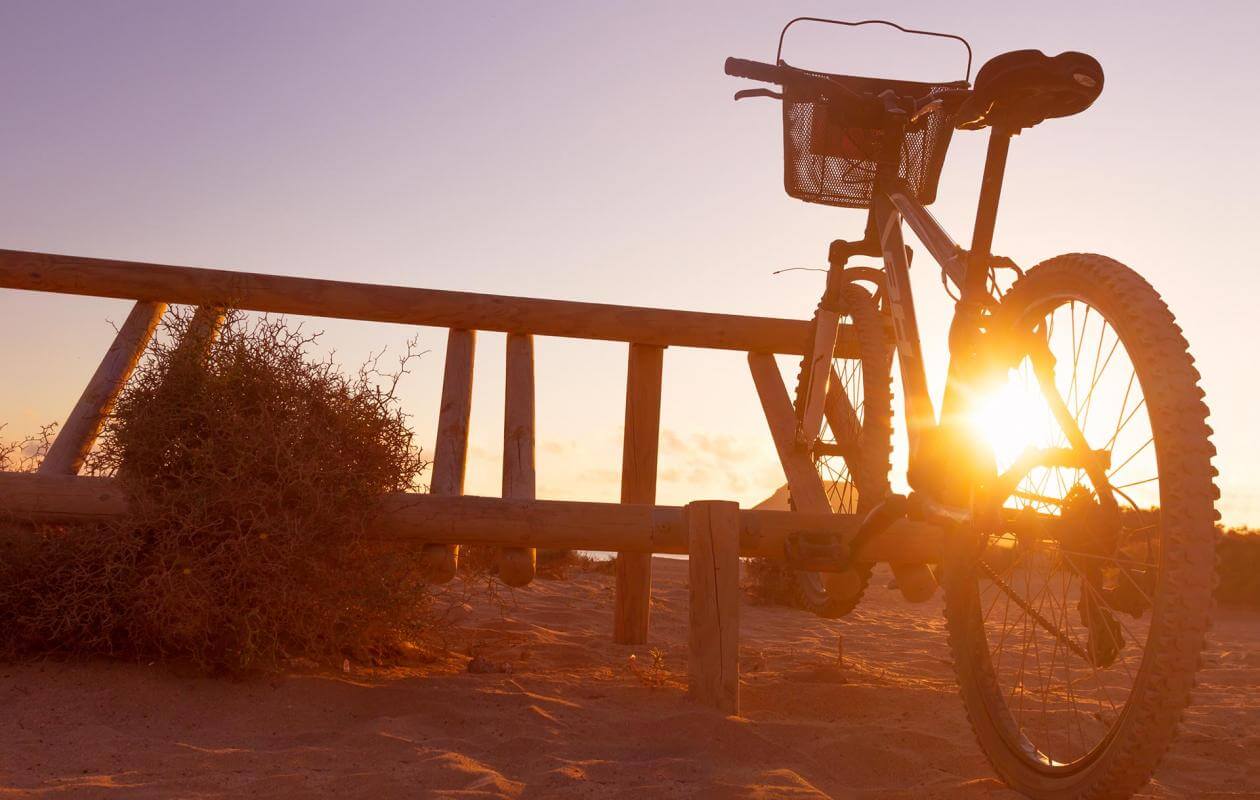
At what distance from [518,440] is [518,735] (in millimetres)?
1774

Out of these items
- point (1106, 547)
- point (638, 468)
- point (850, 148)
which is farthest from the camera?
point (638, 468)

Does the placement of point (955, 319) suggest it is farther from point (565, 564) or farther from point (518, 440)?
point (565, 564)

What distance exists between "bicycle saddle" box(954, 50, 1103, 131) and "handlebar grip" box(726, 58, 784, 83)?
51.1 inches

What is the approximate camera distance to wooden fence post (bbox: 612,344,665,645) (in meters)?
4.68

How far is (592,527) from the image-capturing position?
3.57 meters

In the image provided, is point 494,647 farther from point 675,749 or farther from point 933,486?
point 933,486

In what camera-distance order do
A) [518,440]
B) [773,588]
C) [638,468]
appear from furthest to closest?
[773,588] → [638,468] → [518,440]

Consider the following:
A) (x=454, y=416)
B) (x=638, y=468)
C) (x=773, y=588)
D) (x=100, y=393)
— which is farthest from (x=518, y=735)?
(x=773, y=588)

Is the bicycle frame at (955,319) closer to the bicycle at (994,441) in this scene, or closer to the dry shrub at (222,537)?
the bicycle at (994,441)

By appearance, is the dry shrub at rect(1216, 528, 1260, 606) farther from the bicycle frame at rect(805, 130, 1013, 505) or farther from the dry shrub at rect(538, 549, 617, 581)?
the bicycle frame at rect(805, 130, 1013, 505)

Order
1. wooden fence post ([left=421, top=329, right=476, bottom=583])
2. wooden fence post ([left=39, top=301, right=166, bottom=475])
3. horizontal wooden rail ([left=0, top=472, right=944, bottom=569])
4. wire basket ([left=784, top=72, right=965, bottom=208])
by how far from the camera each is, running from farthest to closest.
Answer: wooden fence post ([left=421, top=329, right=476, bottom=583])
wooden fence post ([left=39, top=301, right=166, bottom=475])
wire basket ([left=784, top=72, right=965, bottom=208])
horizontal wooden rail ([left=0, top=472, right=944, bottom=569])

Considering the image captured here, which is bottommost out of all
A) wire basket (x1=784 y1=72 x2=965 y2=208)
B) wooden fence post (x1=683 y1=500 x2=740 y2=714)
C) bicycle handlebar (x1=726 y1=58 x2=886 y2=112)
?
wooden fence post (x1=683 y1=500 x2=740 y2=714)

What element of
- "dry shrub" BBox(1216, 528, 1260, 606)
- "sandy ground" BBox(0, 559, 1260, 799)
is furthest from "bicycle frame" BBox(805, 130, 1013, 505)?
"dry shrub" BBox(1216, 528, 1260, 606)

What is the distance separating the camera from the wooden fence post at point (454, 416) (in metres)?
4.26
